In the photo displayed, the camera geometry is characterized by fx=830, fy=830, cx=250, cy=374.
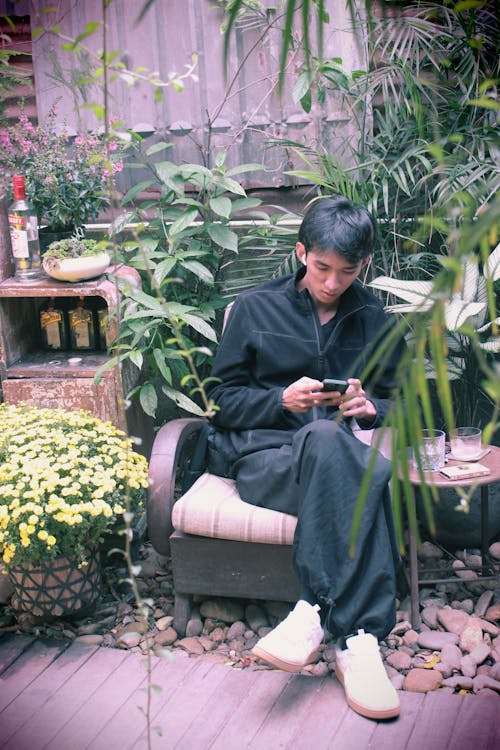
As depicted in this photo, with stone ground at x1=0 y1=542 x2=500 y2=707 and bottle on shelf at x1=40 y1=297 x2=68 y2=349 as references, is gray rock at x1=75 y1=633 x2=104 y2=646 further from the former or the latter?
bottle on shelf at x1=40 y1=297 x2=68 y2=349

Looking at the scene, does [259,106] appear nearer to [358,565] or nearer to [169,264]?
[169,264]

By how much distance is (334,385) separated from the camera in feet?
8.34

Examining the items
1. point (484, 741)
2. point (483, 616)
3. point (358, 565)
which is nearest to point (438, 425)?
point (483, 616)

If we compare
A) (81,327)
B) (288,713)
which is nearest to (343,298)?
(81,327)

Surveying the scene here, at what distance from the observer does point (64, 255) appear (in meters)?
3.09

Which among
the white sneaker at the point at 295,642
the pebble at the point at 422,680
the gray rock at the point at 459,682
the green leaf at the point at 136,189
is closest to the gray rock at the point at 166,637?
the white sneaker at the point at 295,642

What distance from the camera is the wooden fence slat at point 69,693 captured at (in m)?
2.23

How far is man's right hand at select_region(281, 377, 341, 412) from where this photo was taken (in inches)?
102

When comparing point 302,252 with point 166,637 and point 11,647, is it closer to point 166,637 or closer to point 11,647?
point 166,637

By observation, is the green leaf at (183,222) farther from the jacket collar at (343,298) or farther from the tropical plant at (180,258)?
the jacket collar at (343,298)

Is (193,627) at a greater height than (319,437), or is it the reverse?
(319,437)

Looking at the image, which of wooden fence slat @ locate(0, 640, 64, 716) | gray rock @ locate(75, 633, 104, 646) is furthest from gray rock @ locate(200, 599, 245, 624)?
wooden fence slat @ locate(0, 640, 64, 716)

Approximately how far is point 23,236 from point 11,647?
4.85 ft

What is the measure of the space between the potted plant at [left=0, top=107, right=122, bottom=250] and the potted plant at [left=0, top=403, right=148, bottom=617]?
2.72 ft
